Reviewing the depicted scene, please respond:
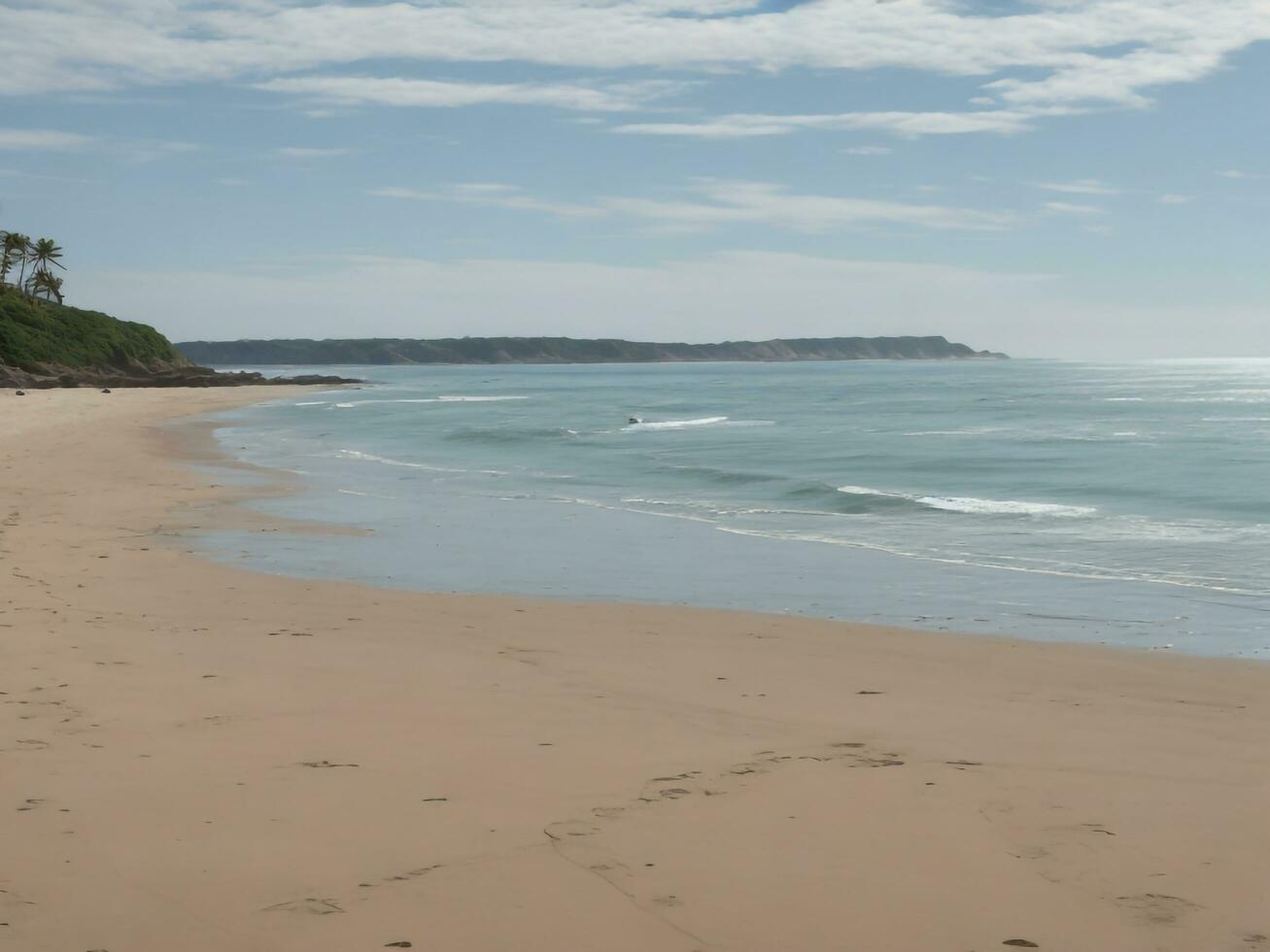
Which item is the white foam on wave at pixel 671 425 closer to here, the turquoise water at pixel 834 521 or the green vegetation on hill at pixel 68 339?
the turquoise water at pixel 834 521

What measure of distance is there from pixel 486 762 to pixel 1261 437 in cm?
3765

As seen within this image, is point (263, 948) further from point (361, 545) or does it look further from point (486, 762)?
point (361, 545)

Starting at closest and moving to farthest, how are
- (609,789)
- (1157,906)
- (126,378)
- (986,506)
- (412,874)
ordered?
(1157,906) < (412,874) < (609,789) < (986,506) < (126,378)

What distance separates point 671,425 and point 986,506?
29086 mm

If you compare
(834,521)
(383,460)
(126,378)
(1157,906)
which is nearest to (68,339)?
(126,378)

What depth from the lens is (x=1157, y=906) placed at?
14.1ft

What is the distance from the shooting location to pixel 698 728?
669cm

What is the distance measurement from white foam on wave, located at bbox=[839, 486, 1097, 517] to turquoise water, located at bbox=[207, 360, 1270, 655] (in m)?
0.11

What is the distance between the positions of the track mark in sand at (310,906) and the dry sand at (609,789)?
0.01m

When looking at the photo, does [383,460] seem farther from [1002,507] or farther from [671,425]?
[671,425]

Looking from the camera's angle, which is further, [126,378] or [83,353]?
[126,378]

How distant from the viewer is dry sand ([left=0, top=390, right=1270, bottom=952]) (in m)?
4.12

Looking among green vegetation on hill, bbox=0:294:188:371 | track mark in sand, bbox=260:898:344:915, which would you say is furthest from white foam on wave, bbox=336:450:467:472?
green vegetation on hill, bbox=0:294:188:371

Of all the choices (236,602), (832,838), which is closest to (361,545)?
(236,602)
